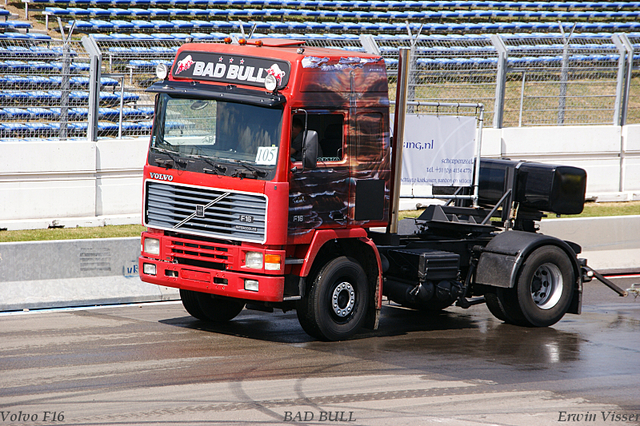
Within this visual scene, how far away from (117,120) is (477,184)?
687cm

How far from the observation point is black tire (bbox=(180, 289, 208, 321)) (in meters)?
9.59

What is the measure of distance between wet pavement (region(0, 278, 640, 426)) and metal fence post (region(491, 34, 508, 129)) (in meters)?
7.29

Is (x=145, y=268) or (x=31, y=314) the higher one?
(x=145, y=268)

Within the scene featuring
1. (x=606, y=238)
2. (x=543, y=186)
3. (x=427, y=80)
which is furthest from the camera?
(x=427, y=80)

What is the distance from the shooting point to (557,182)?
10398mm

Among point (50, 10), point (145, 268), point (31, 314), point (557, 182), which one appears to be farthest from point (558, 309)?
point (50, 10)

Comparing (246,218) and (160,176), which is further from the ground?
(160,176)

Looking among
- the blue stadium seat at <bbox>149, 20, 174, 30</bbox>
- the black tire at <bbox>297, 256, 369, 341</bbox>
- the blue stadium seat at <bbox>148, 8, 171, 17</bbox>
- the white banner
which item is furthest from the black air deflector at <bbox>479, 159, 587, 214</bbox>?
the blue stadium seat at <bbox>148, 8, 171, 17</bbox>

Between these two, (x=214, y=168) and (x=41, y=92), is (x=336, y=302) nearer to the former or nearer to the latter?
(x=214, y=168)

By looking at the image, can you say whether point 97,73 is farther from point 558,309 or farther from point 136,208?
point 558,309

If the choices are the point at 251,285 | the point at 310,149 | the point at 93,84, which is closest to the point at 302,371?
the point at 251,285

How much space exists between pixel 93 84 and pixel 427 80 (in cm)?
640

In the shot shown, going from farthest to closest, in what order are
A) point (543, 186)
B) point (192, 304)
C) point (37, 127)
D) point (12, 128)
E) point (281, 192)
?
point (37, 127)
point (12, 128)
point (543, 186)
point (192, 304)
point (281, 192)

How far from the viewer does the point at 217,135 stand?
8.66 meters
